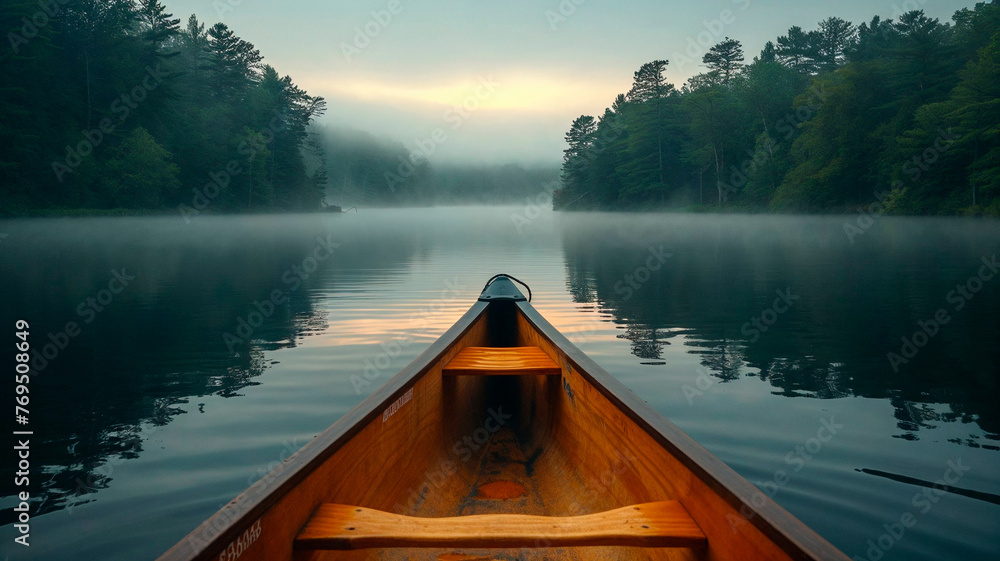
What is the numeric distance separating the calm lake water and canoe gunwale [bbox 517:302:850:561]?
5.57ft

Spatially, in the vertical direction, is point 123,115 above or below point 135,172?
above

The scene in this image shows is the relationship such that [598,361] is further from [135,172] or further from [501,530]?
[135,172]

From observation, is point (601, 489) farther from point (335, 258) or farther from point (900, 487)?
point (335, 258)

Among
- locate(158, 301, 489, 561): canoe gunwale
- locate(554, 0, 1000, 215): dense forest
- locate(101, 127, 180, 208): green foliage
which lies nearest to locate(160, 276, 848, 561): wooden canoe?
locate(158, 301, 489, 561): canoe gunwale

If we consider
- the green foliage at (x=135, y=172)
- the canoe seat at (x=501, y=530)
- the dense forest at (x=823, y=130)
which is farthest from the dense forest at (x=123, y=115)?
the canoe seat at (x=501, y=530)

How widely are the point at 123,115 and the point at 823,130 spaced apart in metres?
65.0

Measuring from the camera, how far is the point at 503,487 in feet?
14.0

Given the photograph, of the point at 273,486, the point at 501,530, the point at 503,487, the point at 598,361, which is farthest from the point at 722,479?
the point at 598,361

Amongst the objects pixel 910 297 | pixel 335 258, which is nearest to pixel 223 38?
pixel 335 258

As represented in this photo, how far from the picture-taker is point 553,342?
207 inches

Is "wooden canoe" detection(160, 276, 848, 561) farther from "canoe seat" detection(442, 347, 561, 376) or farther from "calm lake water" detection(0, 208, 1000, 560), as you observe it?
"calm lake water" detection(0, 208, 1000, 560)

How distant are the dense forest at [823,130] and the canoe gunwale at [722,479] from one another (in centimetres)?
4583

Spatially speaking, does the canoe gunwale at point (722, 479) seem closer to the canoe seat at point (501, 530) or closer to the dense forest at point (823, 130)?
the canoe seat at point (501, 530)

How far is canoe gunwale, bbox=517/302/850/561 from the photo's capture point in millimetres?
1741
